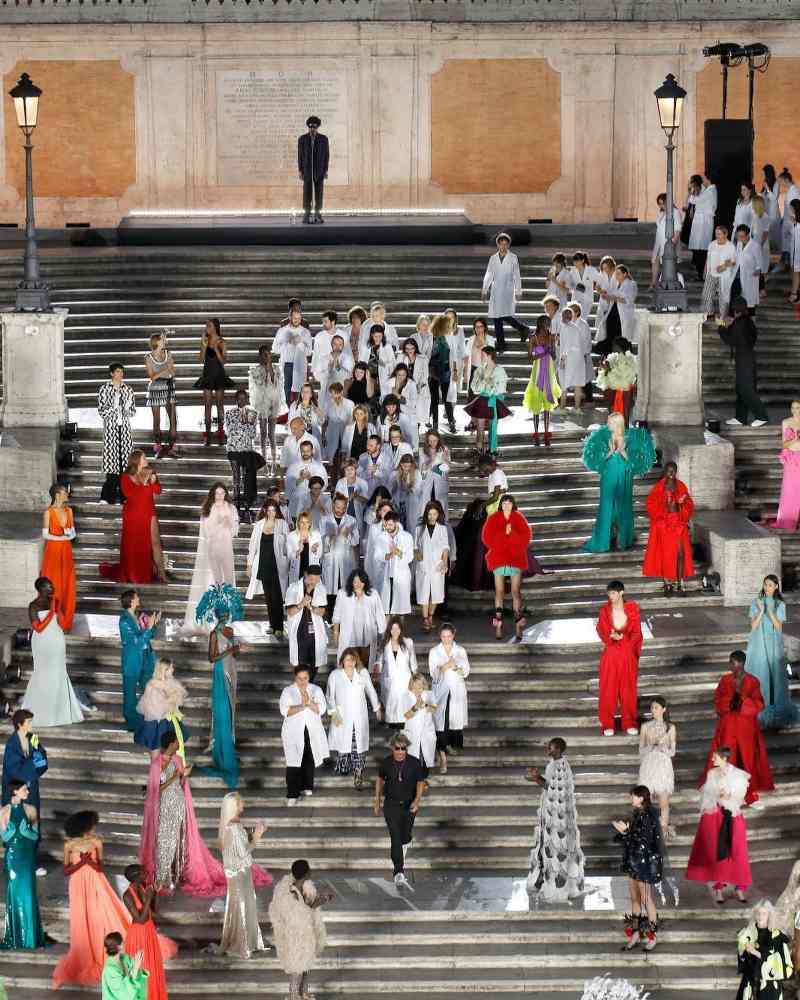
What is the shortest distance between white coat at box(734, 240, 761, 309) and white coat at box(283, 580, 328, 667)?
9756mm

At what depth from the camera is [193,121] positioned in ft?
122

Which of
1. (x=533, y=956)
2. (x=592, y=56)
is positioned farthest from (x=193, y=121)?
(x=533, y=956)

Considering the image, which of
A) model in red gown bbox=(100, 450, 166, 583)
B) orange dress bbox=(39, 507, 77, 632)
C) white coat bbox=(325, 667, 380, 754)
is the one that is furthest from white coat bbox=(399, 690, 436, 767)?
model in red gown bbox=(100, 450, 166, 583)

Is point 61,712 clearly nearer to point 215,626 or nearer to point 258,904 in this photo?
point 215,626

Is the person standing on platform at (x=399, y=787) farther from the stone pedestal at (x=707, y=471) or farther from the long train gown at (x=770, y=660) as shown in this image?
the stone pedestal at (x=707, y=471)

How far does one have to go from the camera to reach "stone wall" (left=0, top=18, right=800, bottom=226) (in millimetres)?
36875

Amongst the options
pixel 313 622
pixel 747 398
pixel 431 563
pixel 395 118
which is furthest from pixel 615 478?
pixel 395 118

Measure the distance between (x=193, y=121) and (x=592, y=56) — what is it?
18.4 ft

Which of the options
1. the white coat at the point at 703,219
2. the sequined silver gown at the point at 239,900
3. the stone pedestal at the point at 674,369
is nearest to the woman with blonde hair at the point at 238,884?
the sequined silver gown at the point at 239,900

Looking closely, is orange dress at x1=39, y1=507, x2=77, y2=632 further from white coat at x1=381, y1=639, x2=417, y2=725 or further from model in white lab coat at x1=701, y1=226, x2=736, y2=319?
model in white lab coat at x1=701, y1=226, x2=736, y2=319

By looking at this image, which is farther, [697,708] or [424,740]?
[697,708]

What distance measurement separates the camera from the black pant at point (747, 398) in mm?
28141

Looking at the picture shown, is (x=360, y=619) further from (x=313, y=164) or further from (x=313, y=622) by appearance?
(x=313, y=164)

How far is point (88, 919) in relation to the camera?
19734 mm
